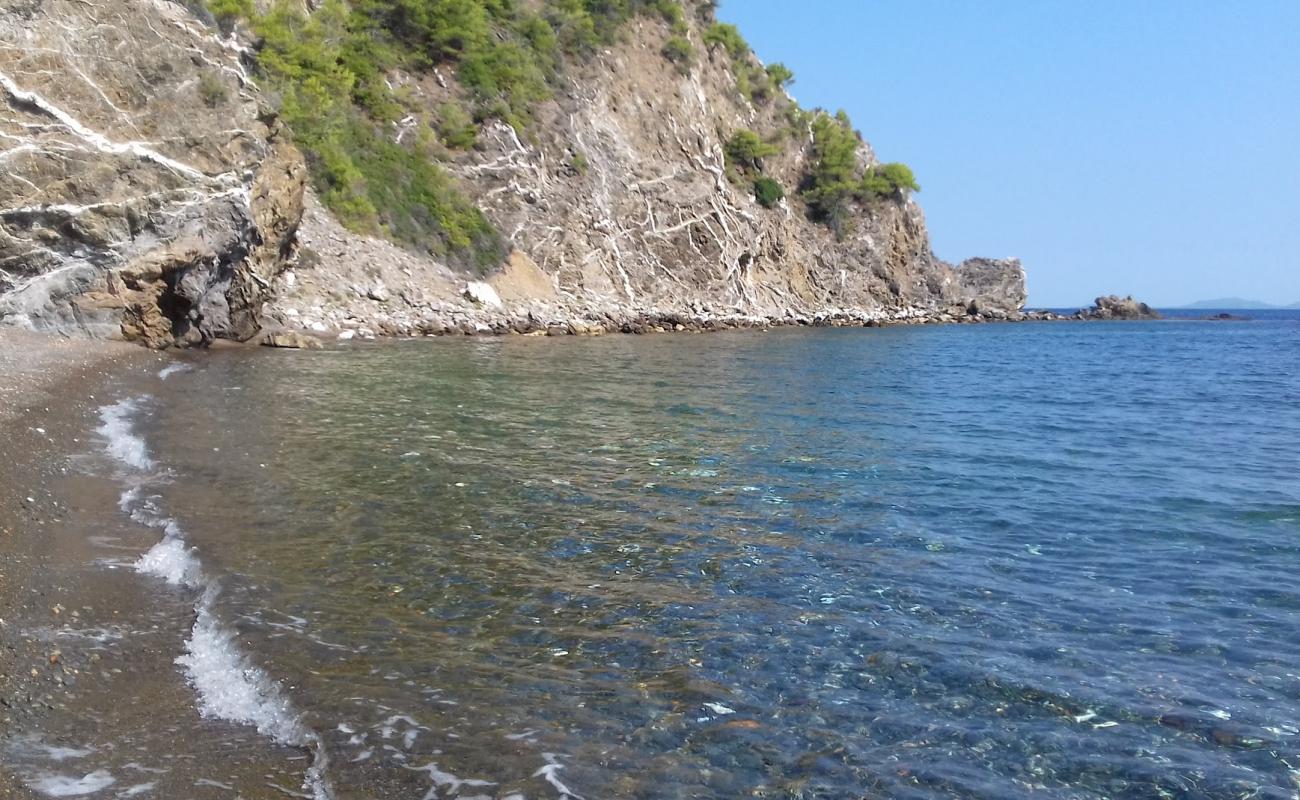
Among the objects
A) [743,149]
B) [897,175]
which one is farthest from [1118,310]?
[743,149]

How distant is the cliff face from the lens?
18578 mm

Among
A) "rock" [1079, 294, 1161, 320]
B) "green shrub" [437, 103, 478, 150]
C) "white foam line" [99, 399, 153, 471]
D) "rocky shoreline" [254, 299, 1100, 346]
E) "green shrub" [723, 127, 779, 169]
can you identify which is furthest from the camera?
"rock" [1079, 294, 1161, 320]

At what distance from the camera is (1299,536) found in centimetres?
988

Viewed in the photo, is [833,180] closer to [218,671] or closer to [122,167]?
[122,167]

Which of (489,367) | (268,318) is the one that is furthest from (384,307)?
(489,367)

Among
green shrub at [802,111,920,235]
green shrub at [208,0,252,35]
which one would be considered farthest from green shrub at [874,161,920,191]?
green shrub at [208,0,252,35]

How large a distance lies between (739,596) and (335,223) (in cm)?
3093

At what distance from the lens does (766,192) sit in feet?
196

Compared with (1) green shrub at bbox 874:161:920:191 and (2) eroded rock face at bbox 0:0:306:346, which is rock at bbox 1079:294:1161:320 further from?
(2) eroded rock face at bbox 0:0:306:346

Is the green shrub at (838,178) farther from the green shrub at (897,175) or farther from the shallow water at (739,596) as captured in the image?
the shallow water at (739,596)

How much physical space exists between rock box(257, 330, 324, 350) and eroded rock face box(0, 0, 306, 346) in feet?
7.22

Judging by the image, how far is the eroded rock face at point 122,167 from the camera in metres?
18.0

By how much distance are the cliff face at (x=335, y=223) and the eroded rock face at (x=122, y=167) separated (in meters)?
0.04

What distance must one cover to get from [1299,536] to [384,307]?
93.4 feet
